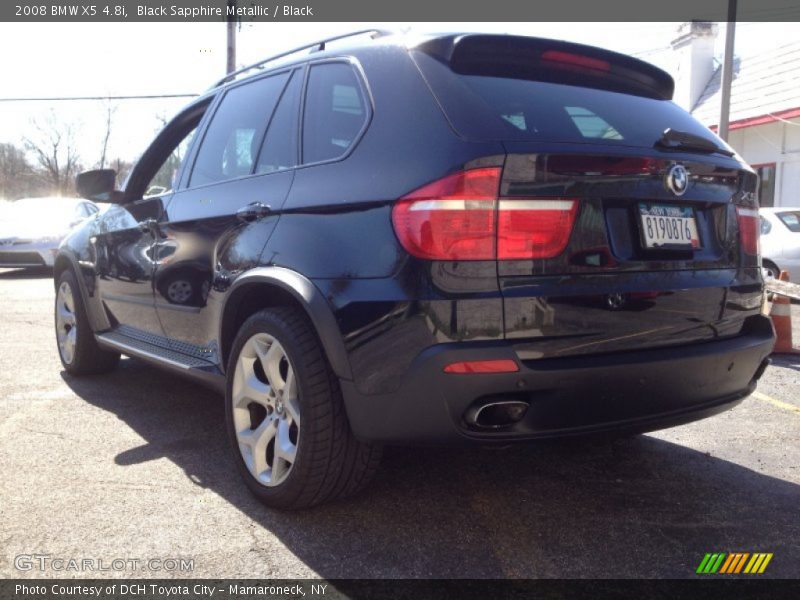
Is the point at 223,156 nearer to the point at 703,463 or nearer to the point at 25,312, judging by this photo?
the point at 703,463

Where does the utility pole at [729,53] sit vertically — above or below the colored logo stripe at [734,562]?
above

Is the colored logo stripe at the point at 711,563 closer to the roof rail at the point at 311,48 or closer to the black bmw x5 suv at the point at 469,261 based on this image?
the black bmw x5 suv at the point at 469,261

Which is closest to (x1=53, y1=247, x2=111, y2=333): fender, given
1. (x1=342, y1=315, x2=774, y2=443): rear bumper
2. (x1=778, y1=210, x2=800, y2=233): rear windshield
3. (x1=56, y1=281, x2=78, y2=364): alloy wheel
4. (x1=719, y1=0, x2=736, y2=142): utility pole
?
(x1=56, y1=281, x2=78, y2=364): alloy wheel

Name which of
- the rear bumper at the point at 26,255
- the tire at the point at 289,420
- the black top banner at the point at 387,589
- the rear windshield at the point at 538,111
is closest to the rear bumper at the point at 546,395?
the tire at the point at 289,420

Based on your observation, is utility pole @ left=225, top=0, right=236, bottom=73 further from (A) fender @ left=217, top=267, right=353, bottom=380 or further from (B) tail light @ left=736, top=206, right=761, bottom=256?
(B) tail light @ left=736, top=206, right=761, bottom=256

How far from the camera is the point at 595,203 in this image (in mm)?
2451

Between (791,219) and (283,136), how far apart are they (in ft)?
34.3

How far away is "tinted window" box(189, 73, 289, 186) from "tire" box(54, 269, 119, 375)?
5.58 feet

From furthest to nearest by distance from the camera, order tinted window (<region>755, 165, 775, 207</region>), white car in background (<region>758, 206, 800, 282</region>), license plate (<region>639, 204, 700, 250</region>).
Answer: tinted window (<region>755, 165, 775, 207</region>) < white car in background (<region>758, 206, 800, 282</region>) < license plate (<region>639, 204, 700, 250</region>)

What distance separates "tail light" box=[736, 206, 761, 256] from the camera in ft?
9.64

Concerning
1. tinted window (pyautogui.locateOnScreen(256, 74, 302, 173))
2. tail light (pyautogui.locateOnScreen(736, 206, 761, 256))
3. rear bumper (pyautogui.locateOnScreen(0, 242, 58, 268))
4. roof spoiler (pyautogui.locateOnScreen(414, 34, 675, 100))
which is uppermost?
roof spoiler (pyautogui.locateOnScreen(414, 34, 675, 100))

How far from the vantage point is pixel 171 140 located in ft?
15.0

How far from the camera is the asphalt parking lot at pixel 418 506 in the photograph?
2.51m

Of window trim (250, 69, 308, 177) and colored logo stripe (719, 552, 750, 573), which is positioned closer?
colored logo stripe (719, 552, 750, 573)
